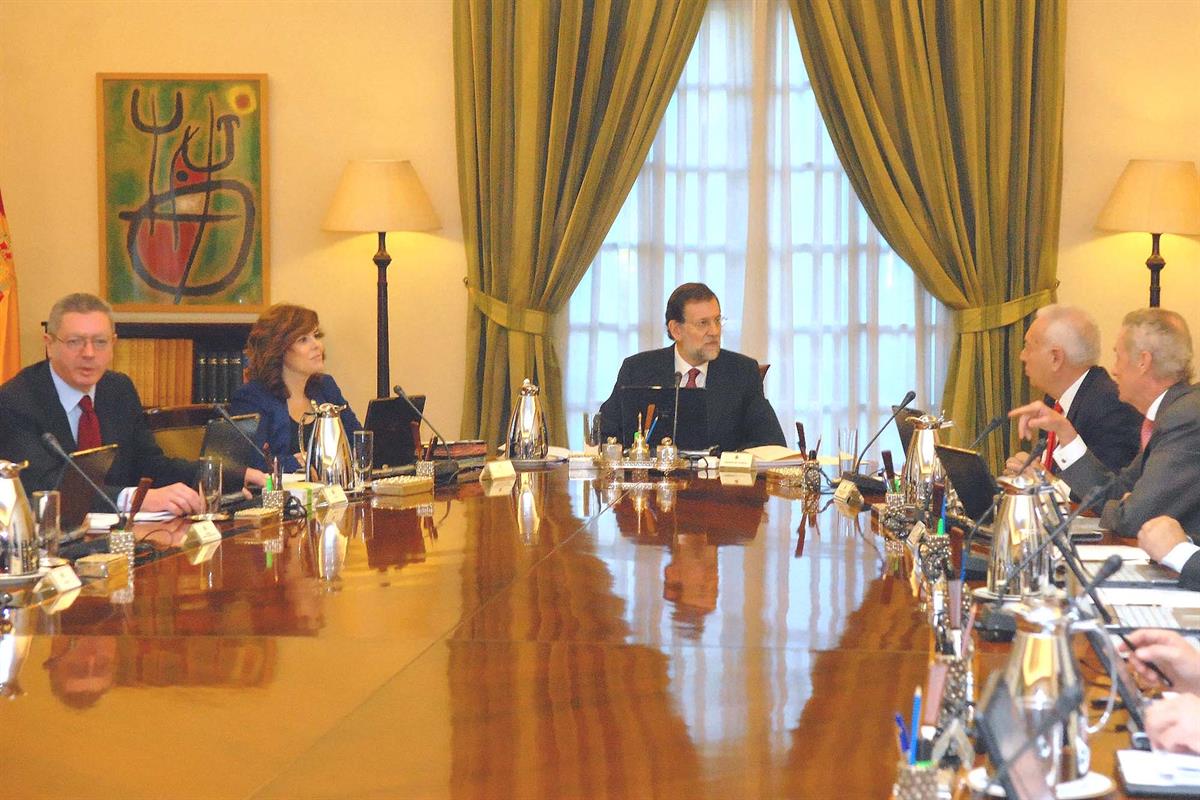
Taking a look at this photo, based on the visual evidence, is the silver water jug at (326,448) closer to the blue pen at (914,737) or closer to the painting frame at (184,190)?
the painting frame at (184,190)

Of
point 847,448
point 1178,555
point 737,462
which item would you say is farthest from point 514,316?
point 1178,555

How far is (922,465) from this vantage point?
12.6 feet

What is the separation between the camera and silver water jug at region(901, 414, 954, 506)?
12.5ft

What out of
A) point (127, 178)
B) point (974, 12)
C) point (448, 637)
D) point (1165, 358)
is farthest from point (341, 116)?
point (448, 637)

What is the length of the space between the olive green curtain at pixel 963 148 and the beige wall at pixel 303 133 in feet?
6.21

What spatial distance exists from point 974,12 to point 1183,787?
5.44 meters

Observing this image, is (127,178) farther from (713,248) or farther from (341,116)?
(713,248)

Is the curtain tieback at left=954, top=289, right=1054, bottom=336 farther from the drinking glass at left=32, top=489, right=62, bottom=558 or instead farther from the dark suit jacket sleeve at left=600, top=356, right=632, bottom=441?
the drinking glass at left=32, top=489, right=62, bottom=558

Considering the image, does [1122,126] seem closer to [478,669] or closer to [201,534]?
[201,534]

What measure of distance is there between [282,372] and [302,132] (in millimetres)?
2153

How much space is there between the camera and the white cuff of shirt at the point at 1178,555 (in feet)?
9.82

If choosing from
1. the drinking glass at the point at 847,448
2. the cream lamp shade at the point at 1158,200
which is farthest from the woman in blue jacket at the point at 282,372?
the cream lamp shade at the point at 1158,200

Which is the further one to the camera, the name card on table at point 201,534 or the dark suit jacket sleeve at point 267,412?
the dark suit jacket sleeve at point 267,412

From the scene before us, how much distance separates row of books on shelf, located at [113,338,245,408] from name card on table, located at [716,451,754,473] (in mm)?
2733
